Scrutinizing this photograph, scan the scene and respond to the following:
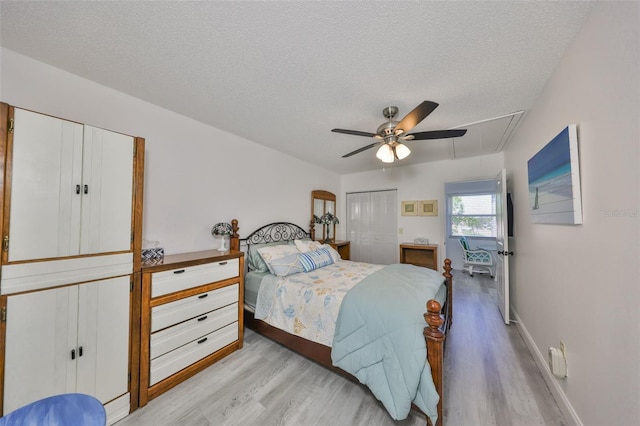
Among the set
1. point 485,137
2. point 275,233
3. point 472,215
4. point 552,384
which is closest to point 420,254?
point 472,215

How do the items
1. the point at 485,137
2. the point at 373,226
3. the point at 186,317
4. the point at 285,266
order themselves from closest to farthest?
the point at 186,317 → the point at 285,266 → the point at 485,137 → the point at 373,226

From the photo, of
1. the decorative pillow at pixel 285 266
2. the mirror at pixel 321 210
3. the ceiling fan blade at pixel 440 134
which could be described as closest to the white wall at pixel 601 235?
the ceiling fan blade at pixel 440 134

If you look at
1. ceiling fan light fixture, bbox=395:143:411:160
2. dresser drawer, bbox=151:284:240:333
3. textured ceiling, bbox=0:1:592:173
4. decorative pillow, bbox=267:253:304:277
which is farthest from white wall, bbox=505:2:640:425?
dresser drawer, bbox=151:284:240:333

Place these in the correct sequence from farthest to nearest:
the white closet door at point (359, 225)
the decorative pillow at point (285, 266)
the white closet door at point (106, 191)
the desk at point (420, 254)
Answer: the white closet door at point (359, 225) → the desk at point (420, 254) → the decorative pillow at point (285, 266) → the white closet door at point (106, 191)

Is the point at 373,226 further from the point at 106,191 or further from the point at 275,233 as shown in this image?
the point at 106,191

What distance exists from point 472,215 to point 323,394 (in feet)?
18.5

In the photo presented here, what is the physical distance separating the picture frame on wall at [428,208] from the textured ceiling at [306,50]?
2367 mm

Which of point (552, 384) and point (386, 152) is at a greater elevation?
point (386, 152)

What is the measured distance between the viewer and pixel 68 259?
55.7 inches

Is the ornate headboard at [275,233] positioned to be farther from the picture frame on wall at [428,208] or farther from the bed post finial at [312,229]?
the picture frame on wall at [428,208]

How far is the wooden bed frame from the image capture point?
143 centimetres

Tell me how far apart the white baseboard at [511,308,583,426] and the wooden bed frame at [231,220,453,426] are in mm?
732

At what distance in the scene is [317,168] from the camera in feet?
15.8

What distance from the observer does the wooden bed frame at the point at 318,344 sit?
56.3 inches
